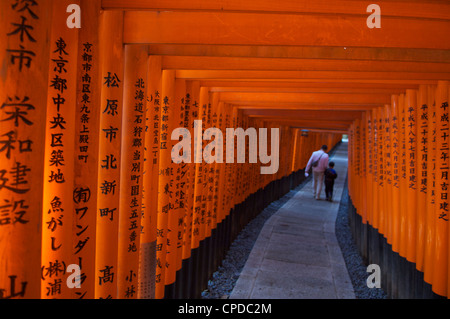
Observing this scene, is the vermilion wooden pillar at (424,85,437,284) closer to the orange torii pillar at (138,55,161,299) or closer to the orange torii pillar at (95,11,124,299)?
the orange torii pillar at (138,55,161,299)

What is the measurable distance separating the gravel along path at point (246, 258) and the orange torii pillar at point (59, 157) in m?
4.19

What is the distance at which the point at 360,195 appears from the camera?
8.46 metres

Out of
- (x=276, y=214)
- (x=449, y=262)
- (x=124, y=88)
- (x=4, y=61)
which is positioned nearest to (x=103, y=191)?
(x=124, y=88)

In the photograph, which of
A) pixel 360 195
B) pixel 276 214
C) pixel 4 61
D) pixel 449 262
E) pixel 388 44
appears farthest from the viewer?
pixel 276 214

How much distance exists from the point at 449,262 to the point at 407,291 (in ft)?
4.56

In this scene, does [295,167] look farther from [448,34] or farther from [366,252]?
[448,34]

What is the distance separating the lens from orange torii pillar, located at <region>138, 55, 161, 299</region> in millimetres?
3404

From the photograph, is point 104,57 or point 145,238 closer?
point 104,57

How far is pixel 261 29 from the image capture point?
2.70m

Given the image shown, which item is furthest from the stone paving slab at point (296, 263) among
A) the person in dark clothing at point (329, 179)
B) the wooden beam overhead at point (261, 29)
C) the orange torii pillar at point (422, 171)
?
the wooden beam overhead at point (261, 29)

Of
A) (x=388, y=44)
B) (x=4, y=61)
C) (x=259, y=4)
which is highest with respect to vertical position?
(x=259, y=4)

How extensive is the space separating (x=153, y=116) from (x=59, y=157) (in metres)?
1.54

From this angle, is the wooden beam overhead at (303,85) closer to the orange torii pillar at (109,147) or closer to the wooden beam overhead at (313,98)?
the wooden beam overhead at (313,98)

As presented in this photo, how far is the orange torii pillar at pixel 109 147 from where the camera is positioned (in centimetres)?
251
